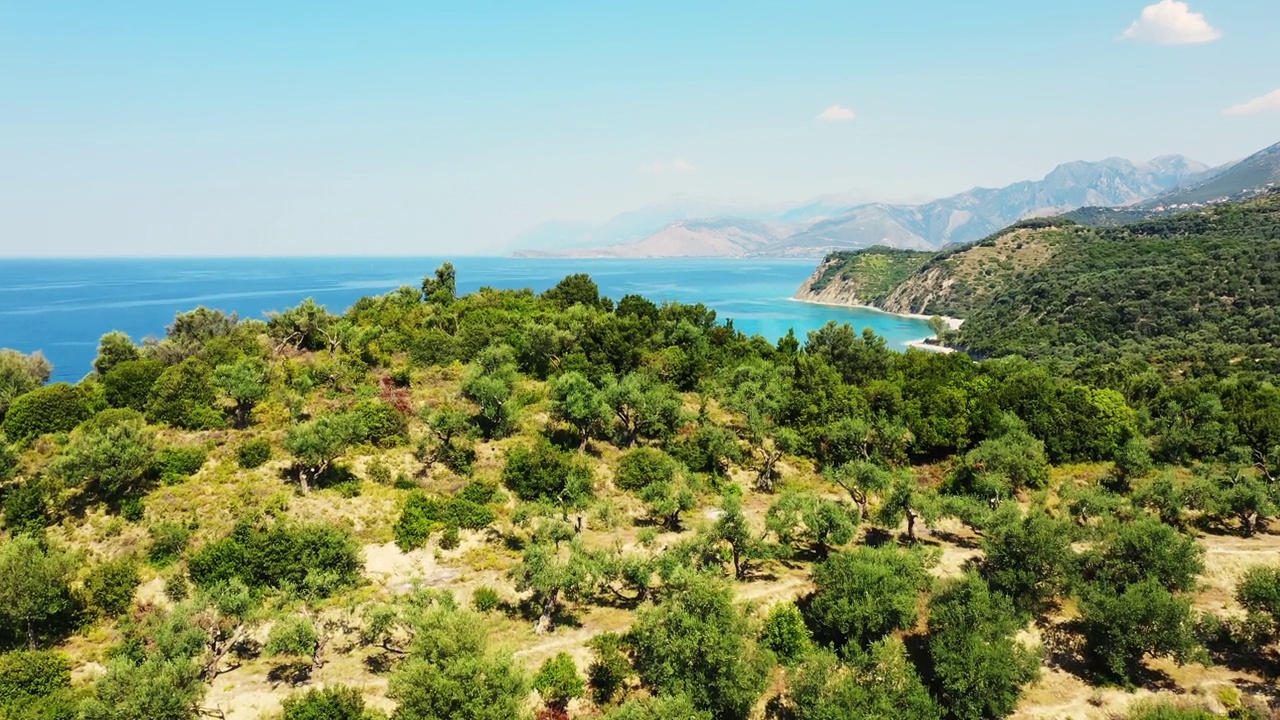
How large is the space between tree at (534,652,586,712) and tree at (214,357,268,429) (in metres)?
32.8

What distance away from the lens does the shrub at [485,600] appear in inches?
1273

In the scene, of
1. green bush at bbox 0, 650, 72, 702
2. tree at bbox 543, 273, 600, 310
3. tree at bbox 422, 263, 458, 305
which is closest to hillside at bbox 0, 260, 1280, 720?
green bush at bbox 0, 650, 72, 702

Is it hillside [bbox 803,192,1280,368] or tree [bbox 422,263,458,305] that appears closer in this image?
tree [bbox 422,263,458,305]

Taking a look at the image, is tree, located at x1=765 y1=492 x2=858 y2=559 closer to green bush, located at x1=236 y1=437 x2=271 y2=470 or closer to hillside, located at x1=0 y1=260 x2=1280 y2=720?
hillside, located at x1=0 y1=260 x2=1280 y2=720

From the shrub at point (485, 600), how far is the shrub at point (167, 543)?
16489 millimetres

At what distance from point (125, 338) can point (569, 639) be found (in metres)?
64.1

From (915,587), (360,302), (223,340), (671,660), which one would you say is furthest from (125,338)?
(915,587)

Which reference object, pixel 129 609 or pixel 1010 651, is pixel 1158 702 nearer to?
pixel 1010 651

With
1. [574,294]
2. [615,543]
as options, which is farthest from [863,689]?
[574,294]

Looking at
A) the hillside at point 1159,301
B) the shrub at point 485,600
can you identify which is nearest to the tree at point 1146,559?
the shrub at point 485,600

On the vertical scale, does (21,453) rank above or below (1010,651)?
above

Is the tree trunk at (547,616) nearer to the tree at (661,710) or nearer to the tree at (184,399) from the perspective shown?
the tree at (661,710)

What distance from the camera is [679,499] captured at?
40.0m

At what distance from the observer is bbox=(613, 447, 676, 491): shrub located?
44912 millimetres
